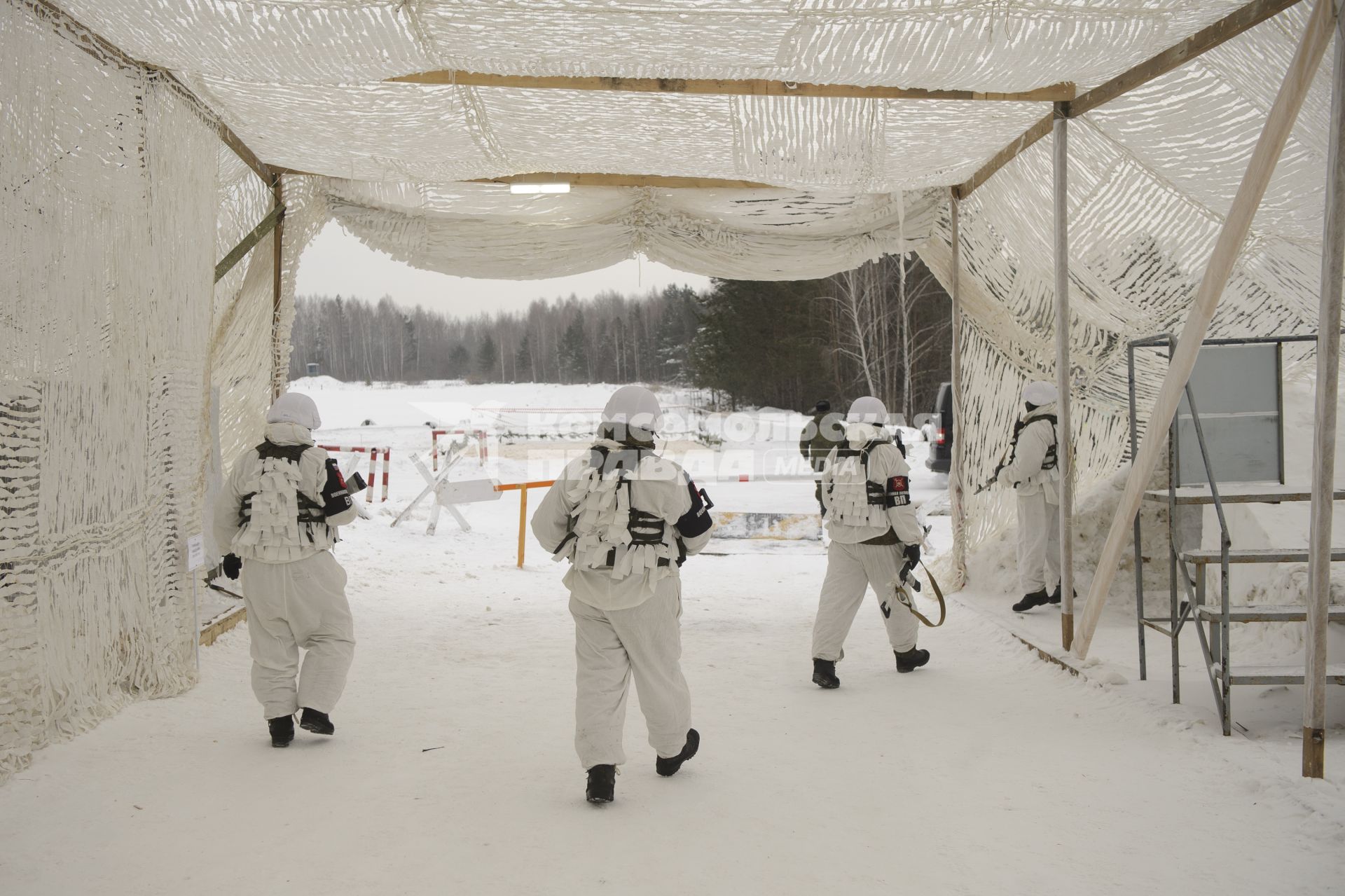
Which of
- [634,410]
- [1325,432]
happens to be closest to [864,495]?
[634,410]

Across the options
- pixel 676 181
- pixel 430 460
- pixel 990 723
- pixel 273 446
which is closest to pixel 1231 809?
pixel 990 723

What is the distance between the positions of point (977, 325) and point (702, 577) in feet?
10.4

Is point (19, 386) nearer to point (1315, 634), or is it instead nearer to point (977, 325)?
point (1315, 634)

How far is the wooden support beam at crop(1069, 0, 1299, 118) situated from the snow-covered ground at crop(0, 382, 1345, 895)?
2.77 m

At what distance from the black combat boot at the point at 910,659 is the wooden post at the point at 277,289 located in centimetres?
471

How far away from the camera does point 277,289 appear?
685 cm

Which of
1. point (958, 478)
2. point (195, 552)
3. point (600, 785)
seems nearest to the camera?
point (600, 785)

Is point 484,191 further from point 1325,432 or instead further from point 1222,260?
point 1325,432

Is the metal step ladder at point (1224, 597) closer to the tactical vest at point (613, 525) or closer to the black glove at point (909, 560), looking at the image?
the black glove at point (909, 560)

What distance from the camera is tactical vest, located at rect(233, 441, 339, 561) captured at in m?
3.95

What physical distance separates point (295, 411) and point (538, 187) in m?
3.06

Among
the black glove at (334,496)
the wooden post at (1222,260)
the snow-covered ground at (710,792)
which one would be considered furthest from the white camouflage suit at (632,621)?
the wooden post at (1222,260)

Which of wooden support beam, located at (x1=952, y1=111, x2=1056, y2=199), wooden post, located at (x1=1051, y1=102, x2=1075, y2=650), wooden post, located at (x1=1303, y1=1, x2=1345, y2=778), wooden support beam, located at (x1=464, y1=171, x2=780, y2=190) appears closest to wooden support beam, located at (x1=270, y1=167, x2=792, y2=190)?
wooden support beam, located at (x1=464, y1=171, x2=780, y2=190)

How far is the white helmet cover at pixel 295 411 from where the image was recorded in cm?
415
